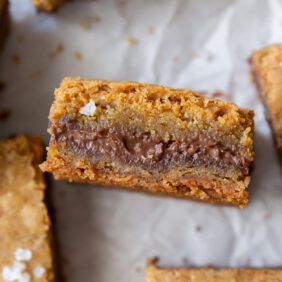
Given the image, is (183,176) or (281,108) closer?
(183,176)

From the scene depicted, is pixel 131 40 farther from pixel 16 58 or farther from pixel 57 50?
pixel 16 58

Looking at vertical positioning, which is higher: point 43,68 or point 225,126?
point 43,68

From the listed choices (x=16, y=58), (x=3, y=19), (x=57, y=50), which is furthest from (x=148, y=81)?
(x=3, y=19)

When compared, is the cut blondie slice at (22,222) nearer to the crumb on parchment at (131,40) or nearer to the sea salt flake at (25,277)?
the sea salt flake at (25,277)

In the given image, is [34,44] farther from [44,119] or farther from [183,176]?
[183,176]

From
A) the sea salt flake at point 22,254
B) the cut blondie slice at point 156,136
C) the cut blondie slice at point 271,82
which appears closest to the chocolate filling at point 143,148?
the cut blondie slice at point 156,136

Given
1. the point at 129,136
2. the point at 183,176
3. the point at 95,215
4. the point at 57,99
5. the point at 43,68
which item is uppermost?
the point at 43,68

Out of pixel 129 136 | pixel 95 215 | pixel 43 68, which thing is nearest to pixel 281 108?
pixel 129 136
